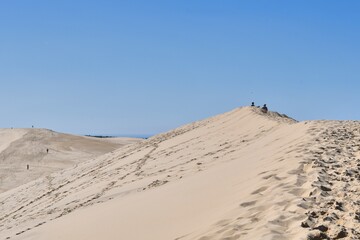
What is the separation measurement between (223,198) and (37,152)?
3246 cm

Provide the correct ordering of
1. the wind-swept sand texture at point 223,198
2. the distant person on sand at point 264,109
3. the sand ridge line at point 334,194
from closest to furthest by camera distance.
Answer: the sand ridge line at point 334,194 → the wind-swept sand texture at point 223,198 → the distant person on sand at point 264,109

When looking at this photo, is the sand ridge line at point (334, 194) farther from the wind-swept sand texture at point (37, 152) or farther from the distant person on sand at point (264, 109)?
the wind-swept sand texture at point (37, 152)

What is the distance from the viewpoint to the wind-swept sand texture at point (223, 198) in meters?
4.99

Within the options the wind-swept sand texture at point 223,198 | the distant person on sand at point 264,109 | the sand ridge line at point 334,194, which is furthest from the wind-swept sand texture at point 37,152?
the sand ridge line at point 334,194

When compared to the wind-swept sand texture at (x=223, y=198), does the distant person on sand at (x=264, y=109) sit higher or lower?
higher

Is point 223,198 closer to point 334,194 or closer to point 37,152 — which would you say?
point 334,194

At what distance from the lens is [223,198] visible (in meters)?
6.88

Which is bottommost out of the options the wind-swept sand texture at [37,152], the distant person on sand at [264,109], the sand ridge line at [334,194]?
the sand ridge line at [334,194]

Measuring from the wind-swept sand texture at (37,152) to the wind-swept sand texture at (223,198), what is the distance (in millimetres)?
14291

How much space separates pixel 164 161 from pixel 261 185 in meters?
8.39

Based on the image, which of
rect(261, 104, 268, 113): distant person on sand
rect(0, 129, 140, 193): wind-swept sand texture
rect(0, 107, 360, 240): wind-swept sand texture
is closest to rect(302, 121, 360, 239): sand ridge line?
rect(0, 107, 360, 240): wind-swept sand texture

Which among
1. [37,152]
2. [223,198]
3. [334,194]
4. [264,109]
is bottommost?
[334,194]

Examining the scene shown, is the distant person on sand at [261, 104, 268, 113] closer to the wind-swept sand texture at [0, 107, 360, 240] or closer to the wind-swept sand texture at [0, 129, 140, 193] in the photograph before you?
the wind-swept sand texture at [0, 107, 360, 240]

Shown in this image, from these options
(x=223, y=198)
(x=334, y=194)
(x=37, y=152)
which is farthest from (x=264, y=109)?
(x=37, y=152)
